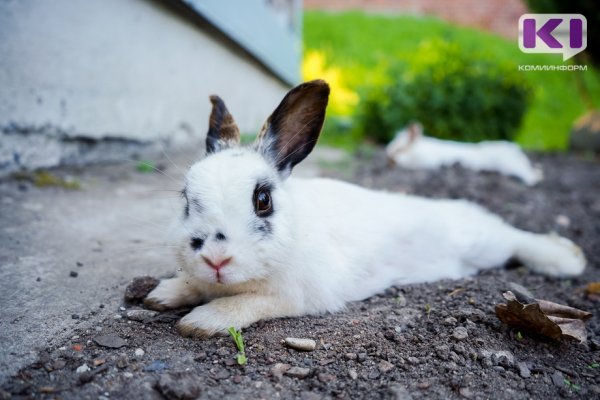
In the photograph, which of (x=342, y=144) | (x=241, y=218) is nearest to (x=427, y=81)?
(x=342, y=144)

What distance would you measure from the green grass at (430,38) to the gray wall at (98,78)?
582 cm

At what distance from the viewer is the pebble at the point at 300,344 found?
6.70 ft

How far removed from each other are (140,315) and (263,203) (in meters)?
0.74

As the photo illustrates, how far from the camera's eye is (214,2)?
5.34 metres

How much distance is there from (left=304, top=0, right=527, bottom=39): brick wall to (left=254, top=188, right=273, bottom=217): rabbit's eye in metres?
15.9

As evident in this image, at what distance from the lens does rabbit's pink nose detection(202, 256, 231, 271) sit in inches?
75.1

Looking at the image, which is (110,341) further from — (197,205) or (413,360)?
(413,360)

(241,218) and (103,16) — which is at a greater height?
(103,16)

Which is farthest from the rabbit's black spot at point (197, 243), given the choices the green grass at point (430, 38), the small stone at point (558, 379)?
the green grass at point (430, 38)

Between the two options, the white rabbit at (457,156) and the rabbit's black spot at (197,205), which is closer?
the rabbit's black spot at (197,205)

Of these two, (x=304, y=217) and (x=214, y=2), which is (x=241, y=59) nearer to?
(x=214, y=2)

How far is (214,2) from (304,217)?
3.74 meters

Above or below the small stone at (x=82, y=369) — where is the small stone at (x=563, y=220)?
above

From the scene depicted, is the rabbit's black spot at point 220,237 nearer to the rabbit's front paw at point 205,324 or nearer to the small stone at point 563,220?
the rabbit's front paw at point 205,324
